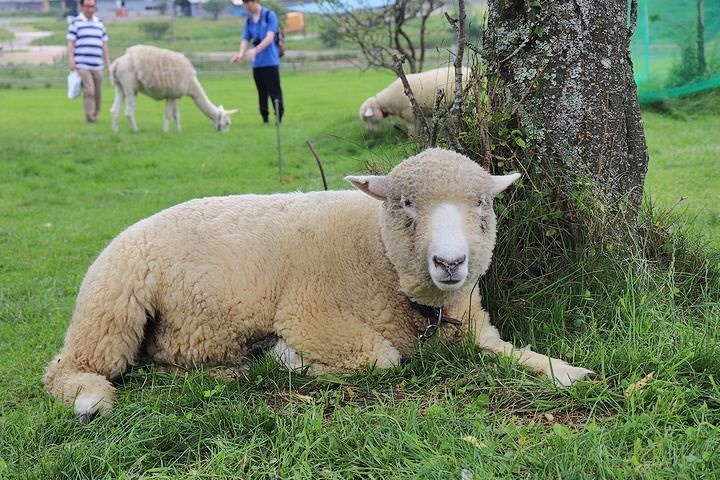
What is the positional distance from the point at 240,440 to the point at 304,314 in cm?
76

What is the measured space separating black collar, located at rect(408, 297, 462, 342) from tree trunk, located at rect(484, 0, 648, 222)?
3.19 feet

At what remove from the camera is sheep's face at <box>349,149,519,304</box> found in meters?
3.03

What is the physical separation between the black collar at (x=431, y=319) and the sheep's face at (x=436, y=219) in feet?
0.25

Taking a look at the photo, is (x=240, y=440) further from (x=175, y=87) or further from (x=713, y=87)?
(x=175, y=87)

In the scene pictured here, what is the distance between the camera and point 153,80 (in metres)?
14.7

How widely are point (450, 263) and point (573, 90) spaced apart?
1.52m

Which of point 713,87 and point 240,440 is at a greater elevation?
point 713,87

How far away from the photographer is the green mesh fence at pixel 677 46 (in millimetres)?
11906

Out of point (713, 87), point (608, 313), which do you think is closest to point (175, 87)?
point (713, 87)

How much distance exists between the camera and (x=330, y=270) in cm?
359

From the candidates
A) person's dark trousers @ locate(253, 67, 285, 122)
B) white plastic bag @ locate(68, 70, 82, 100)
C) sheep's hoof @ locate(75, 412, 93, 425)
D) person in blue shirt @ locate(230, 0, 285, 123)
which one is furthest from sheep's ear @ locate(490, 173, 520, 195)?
white plastic bag @ locate(68, 70, 82, 100)

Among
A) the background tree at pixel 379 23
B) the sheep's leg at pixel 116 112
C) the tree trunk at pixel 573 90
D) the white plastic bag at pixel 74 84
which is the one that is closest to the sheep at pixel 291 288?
the tree trunk at pixel 573 90

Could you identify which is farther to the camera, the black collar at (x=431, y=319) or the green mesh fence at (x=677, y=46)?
the green mesh fence at (x=677, y=46)

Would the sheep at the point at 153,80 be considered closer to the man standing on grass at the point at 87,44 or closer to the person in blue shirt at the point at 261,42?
the man standing on grass at the point at 87,44
